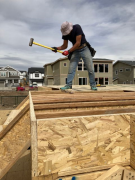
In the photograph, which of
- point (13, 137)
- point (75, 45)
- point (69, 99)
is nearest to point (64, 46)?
point (75, 45)

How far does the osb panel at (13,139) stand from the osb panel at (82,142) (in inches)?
53.6

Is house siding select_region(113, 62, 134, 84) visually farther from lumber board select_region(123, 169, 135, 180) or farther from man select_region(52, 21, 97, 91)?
lumber board select_region(123, 169, 135, 180)

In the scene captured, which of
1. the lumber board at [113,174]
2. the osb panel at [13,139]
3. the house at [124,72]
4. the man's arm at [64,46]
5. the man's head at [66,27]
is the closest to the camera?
the lumber board at [113,174]

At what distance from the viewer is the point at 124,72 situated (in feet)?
127

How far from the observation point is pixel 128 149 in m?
1.69

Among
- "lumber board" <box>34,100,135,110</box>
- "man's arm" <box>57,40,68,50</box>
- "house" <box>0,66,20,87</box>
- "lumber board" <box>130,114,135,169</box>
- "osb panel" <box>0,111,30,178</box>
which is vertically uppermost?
"house" <box>0,66,20,87</box>

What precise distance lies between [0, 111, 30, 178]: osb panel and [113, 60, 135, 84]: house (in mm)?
37967

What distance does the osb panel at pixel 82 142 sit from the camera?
1429mm

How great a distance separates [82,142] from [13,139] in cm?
174

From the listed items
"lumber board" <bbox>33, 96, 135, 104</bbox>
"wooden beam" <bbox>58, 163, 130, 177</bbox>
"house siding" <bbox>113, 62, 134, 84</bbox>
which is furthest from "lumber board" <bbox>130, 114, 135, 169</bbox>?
"house siding" <bbox>113, 62, 134, 84</bbox>

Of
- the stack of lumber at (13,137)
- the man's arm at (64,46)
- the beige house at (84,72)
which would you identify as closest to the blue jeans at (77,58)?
the man's arm at (64,46)

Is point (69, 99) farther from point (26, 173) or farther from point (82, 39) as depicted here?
point (26, 173)

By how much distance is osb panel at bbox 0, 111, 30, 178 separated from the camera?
266 centimetres

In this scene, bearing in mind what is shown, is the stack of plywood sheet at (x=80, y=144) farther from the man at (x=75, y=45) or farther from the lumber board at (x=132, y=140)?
the man at (x=75, y=45)
